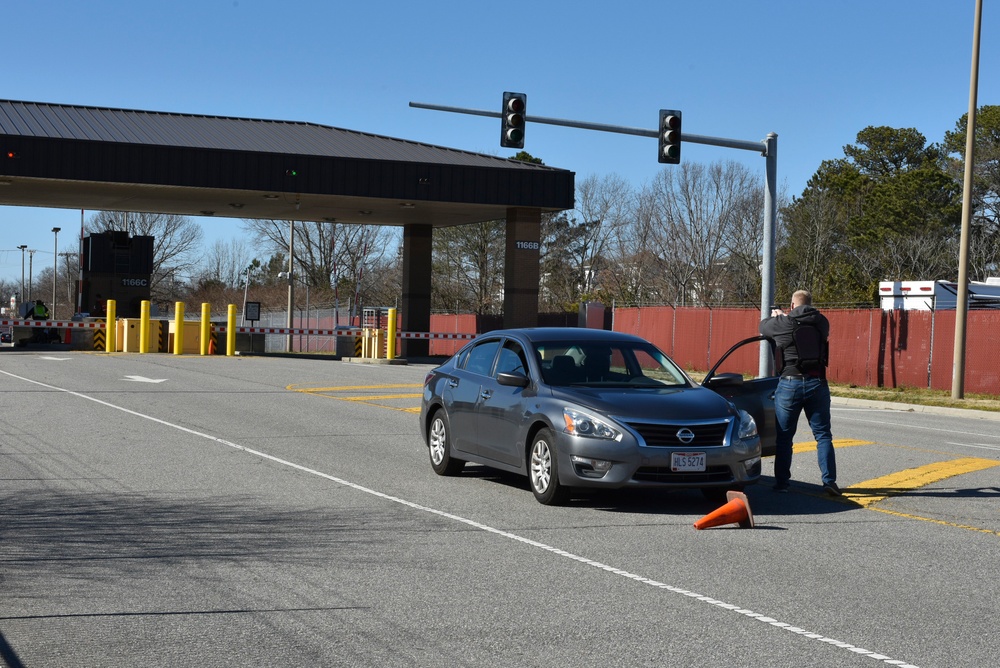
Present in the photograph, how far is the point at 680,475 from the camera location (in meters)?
9.88

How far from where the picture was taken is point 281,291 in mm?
92062

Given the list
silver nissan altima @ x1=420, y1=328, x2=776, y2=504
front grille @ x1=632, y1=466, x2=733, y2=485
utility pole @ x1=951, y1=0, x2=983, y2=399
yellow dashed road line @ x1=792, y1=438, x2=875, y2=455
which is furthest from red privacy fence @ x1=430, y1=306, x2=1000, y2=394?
front grille @ x1=632, y1=466, x2=733, y2=485

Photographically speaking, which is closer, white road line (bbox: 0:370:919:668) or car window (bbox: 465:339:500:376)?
white road line (bbox: 0:370:919:668)

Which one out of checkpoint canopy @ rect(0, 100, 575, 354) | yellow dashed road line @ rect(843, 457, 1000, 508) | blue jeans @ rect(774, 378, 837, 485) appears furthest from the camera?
checkpoint canopy @ rect(0, 100, 575, 354)

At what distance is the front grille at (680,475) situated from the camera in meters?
9.79

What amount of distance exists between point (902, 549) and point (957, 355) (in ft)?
63.4

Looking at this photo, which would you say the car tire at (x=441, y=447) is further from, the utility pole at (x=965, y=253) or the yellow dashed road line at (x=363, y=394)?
the utility pole at (x=965, y=253)

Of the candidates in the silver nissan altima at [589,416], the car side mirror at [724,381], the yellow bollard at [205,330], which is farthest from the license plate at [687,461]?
the yellow bollard at [205,330]

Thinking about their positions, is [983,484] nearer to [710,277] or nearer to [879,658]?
[879,658]

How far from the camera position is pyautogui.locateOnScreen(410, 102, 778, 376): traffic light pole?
20.7 metres

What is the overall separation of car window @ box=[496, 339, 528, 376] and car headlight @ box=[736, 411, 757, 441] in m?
2.00

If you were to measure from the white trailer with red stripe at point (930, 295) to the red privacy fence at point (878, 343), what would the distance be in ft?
3.13

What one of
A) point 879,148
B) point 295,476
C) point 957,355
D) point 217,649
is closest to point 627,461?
point 295,476

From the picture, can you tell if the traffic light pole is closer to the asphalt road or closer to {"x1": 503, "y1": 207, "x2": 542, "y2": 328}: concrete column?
the asphalt road
